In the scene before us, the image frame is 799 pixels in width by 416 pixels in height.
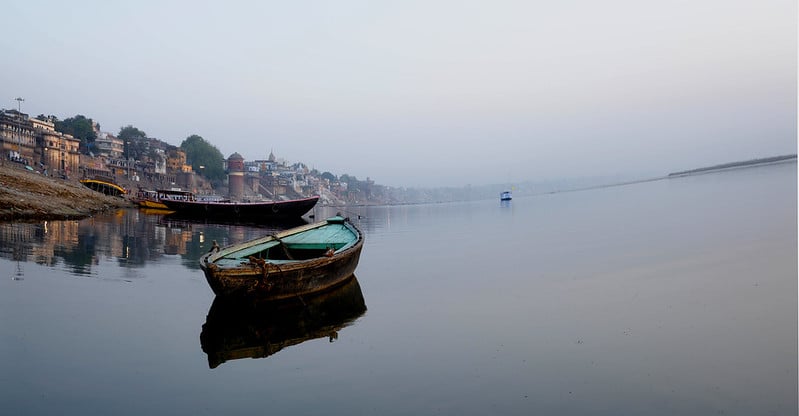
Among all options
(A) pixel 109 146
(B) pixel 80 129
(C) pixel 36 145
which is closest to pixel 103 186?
(C) pixel 36 145

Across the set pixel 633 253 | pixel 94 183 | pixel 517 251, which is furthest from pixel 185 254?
pixel 94 183

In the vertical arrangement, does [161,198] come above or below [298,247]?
above

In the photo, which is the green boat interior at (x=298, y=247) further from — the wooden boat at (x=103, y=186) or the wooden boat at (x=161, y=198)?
the wooden boat at (x=103, y=186)

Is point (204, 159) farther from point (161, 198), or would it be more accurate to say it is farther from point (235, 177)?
point (161, 198)

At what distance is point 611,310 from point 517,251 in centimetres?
1265

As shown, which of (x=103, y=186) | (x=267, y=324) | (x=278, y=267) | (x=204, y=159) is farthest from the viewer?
(x=204, y=159)

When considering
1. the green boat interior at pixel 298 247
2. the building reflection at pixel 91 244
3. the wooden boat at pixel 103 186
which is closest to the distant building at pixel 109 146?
the wooden boat at pixel 103 186

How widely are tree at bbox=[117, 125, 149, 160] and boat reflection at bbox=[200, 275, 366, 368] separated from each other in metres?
108

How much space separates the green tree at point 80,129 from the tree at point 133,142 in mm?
6669

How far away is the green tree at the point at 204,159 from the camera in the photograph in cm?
13038

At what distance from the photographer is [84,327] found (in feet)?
30.0

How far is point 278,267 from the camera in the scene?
10.6 m

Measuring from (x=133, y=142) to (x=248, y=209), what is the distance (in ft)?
255

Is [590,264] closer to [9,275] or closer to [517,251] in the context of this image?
[517,251]
